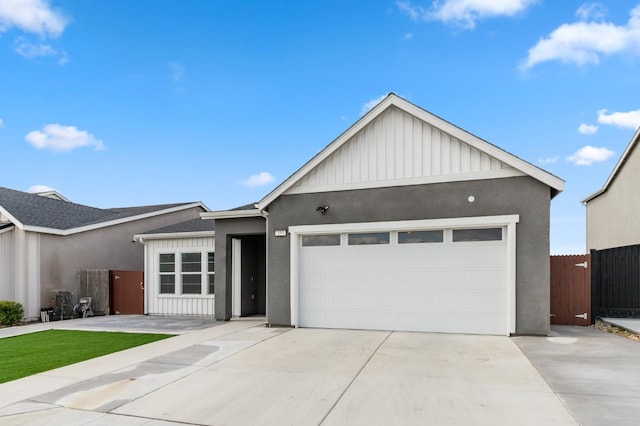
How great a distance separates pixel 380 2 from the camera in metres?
13.3

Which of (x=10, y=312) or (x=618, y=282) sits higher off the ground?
(x=618, y=282)

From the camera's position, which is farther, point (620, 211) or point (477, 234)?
point (620, 211)

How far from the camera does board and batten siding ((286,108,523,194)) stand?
9.41 metres

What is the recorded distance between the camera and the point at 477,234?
9445 millimetres

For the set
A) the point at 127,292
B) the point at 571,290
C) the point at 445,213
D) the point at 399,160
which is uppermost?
the point at 399,160

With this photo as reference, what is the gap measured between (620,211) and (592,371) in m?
13.3

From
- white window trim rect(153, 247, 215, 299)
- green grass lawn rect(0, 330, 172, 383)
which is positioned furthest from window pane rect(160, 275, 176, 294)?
green grass lawn rect(0, 330, 172, 383)

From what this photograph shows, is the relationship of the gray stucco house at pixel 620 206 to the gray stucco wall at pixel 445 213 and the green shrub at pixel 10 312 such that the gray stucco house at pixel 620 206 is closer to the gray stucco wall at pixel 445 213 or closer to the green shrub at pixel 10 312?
the gray stucco wall at pixel 445 213

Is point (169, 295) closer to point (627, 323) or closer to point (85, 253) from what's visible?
point (85, 253)

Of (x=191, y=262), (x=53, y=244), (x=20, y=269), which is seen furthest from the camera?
(x=53, y=244)

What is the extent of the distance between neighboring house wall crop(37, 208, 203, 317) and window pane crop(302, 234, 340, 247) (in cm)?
1064

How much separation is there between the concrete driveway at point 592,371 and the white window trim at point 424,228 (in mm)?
1099

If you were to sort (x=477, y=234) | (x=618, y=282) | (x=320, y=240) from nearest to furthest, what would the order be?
1. (x=477, y=234)
2. (x=320, y=240)
3. (x=618, y=282)

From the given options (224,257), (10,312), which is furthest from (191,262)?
(10,312)
